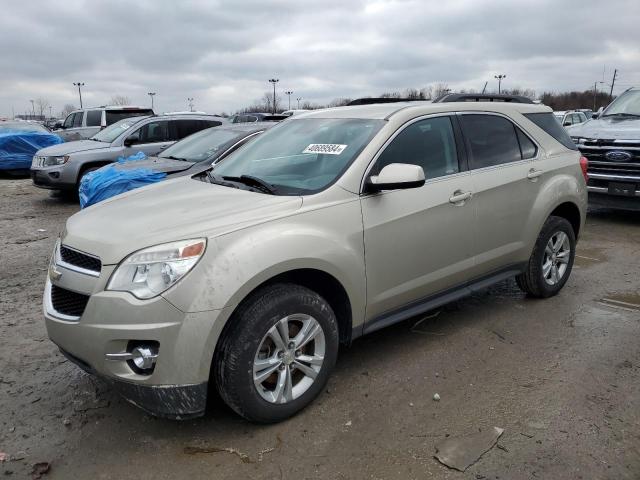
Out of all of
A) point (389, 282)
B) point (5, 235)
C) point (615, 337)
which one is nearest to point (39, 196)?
point (5, 235)

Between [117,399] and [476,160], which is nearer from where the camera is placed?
[117,399]

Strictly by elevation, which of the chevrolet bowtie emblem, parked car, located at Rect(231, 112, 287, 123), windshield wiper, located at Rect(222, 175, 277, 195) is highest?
parked car, located at Rect(231, 112, 287, 123)

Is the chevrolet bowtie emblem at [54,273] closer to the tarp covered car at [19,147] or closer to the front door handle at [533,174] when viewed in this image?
the front door handle at [533,174]

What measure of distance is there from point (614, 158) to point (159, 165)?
6643 mm

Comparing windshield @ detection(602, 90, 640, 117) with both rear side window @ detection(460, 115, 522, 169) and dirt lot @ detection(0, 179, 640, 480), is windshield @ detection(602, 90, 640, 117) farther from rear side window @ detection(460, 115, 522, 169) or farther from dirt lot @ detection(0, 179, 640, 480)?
rear side window @ detection(460, 115, 522, 169)

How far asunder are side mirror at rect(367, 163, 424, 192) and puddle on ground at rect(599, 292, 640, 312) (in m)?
2.78

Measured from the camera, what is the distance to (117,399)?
335 centimetres

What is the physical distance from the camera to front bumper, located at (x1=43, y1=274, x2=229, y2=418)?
8.43 ft

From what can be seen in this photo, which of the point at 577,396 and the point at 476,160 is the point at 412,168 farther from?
the point at 577,396

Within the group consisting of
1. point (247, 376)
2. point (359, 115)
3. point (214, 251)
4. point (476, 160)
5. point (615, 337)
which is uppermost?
point (359, 115)

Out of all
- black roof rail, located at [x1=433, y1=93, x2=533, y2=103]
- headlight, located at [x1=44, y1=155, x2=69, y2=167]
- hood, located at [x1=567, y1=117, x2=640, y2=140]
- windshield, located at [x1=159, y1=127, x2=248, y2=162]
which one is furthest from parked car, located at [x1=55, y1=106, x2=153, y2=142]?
black roof rail, located at [x1=433, y1=93, x2=533, y2=103]

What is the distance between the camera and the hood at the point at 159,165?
7090 mm

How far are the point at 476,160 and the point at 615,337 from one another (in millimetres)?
1739

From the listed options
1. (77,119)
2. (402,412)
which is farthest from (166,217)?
(77,119)
